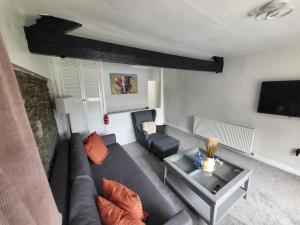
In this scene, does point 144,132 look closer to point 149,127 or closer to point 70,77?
point 149,127

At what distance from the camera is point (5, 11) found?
0.92 meters

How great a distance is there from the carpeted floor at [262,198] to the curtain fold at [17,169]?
170 centimetres

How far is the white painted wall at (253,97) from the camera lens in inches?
88.0

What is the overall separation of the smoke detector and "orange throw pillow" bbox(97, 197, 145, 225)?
1907mm

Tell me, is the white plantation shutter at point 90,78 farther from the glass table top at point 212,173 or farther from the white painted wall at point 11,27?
the glass table top at point 212,173

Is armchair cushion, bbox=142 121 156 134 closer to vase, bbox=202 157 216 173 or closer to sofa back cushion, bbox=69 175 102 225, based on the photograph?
vase, bbox=202 157 216 173

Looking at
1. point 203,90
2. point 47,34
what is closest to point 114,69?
point 47,34

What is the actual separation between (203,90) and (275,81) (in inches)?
59.1

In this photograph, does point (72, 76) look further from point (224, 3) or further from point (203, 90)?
point (203, 90)

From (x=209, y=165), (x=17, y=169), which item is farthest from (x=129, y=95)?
(x=17, y=169)

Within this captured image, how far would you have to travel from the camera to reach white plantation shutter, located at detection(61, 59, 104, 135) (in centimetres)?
266

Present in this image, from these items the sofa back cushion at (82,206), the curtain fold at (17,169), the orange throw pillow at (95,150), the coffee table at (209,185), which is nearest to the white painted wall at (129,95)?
the orange throw pillow at (95,150)

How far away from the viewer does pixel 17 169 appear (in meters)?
0.41

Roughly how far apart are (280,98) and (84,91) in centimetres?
372
